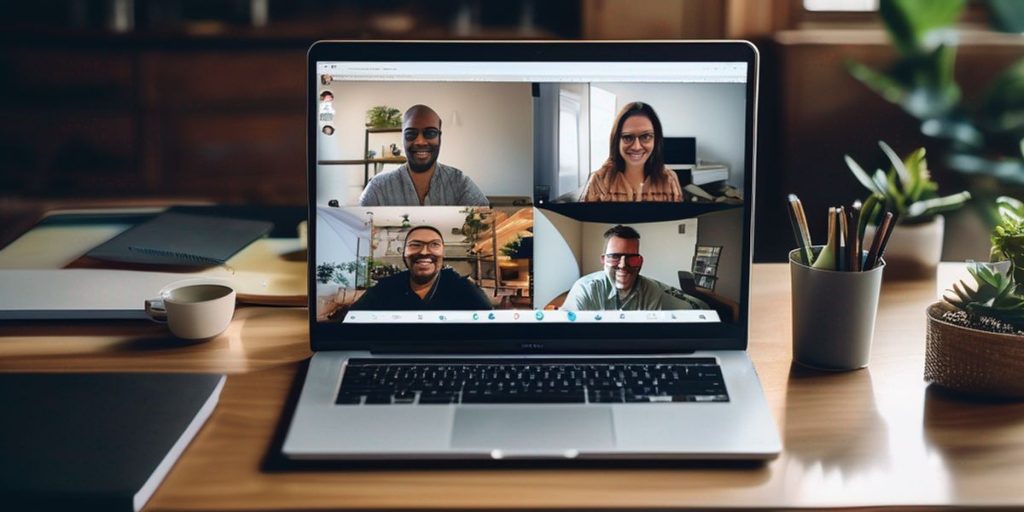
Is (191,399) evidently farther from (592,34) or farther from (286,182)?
(286,182)

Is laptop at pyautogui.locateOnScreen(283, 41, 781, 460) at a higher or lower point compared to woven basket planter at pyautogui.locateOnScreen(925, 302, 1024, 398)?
higher

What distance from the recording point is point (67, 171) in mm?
3656

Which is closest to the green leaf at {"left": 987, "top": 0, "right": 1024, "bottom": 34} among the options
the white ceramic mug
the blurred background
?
the white ceramic mug

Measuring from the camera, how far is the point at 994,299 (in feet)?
3.01

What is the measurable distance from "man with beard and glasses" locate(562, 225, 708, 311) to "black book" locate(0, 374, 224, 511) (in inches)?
14.6

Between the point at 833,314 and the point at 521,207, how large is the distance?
13.2 inches

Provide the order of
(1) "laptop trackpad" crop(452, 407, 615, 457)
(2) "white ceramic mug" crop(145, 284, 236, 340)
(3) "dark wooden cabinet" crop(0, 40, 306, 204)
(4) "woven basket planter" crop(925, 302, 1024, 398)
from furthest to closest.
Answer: (3) "dark wooden cabinet" crop(0, 40, 306, 204) < (2) "white ceramic mug" crop(145, 284, 236, 340) < (4) "woven basket planter" crop(925, 302, 1024, 398) < (1) "laptop trackpad" crop(452, 407, 615, 457)

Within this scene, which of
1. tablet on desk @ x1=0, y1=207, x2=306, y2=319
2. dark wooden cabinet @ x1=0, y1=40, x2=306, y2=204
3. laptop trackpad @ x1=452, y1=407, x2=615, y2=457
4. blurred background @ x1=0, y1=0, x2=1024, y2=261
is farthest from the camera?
dark wooden cabinet @ x1=0, y1=40, x2=306, y2=204

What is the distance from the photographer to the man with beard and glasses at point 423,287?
3.22 ft

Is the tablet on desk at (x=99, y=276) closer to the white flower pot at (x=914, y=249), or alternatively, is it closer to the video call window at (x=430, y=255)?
the video call window at (x=430, y=255)

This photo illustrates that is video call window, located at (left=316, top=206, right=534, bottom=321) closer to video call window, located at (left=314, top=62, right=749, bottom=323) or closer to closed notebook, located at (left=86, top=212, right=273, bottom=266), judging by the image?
video call window, located at (left=314, top=62, right=749, bottom=323)

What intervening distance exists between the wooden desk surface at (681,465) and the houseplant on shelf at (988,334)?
21 mm

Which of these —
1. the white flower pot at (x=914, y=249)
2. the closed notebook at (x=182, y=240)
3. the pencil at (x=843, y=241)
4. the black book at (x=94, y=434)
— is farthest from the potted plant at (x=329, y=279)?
the white flower pot at (x=914, y=249)

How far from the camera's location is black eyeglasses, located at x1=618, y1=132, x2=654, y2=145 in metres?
0.97
